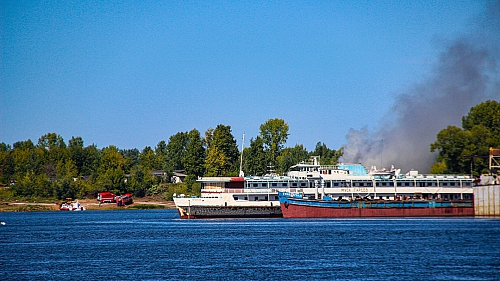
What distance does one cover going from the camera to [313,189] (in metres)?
114

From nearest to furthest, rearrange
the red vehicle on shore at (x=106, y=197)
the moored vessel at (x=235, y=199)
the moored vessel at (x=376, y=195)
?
the moored vessel at (x=376, y=195)
the moored vessel at (x=235, y=199)
the red vehicle on shore at (x=106, y=197)

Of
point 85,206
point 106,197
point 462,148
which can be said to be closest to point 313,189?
point 462,148

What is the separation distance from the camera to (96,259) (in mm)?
58969

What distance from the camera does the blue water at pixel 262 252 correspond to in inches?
1941

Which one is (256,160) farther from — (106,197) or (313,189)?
(313,189)

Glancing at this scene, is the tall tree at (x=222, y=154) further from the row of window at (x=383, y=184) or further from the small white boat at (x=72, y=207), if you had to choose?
the row of window at (x=383, y=184)

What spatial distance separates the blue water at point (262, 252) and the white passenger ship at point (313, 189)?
16.6 m

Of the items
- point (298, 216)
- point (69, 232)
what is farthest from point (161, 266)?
point (298, 216)

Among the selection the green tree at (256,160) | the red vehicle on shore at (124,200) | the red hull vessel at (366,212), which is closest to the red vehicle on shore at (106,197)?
the red vehicle on shore at (124,200)

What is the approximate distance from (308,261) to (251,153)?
130617 millimetres

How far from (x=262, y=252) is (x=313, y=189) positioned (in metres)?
52.7

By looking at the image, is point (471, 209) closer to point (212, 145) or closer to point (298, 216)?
point (298, 216)

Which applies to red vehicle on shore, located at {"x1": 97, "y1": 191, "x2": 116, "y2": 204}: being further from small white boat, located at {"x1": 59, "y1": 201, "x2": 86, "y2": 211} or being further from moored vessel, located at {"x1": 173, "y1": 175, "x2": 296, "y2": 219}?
moored vessel, located at {"x1": 173, "y1": 175, "x2": 296, "y2": 219}

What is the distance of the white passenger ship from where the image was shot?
110438mm
